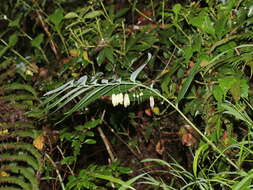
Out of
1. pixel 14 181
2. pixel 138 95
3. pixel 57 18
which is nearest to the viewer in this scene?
pixel 138 95

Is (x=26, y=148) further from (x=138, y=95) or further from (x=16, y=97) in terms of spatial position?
(x=138, y=95)

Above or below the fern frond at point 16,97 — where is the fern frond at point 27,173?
below

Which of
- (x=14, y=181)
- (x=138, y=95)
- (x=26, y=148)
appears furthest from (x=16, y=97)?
(x=138, y=95)

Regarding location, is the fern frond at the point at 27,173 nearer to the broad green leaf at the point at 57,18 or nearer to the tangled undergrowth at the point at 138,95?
the tangled undergrowth at the point at 138,95

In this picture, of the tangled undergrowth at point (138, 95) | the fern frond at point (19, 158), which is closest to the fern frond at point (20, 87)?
the tangled undergrowth at point (138, 95)

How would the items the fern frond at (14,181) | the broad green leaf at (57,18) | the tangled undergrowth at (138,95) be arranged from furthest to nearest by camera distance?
the broad green leaf at (57,18)
the fern frond at (14,181)
the tangled undergrowth at (138,95)

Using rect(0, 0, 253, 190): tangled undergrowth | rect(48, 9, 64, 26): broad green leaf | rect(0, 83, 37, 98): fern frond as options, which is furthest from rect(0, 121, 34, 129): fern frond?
rect(48, 9, 64, 26): broad green leaf

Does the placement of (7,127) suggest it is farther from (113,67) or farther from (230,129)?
(230,129)

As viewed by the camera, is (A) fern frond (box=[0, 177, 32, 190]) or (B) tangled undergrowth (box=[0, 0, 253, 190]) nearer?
(B) tangled undergrowth (box=[0, 0, 253, 190])

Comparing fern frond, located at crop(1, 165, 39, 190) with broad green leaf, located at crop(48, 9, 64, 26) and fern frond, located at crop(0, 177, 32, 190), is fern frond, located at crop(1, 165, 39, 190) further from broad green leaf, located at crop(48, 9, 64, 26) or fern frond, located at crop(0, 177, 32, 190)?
broad green leaf, located at crop(48, 9, 64, 26)
